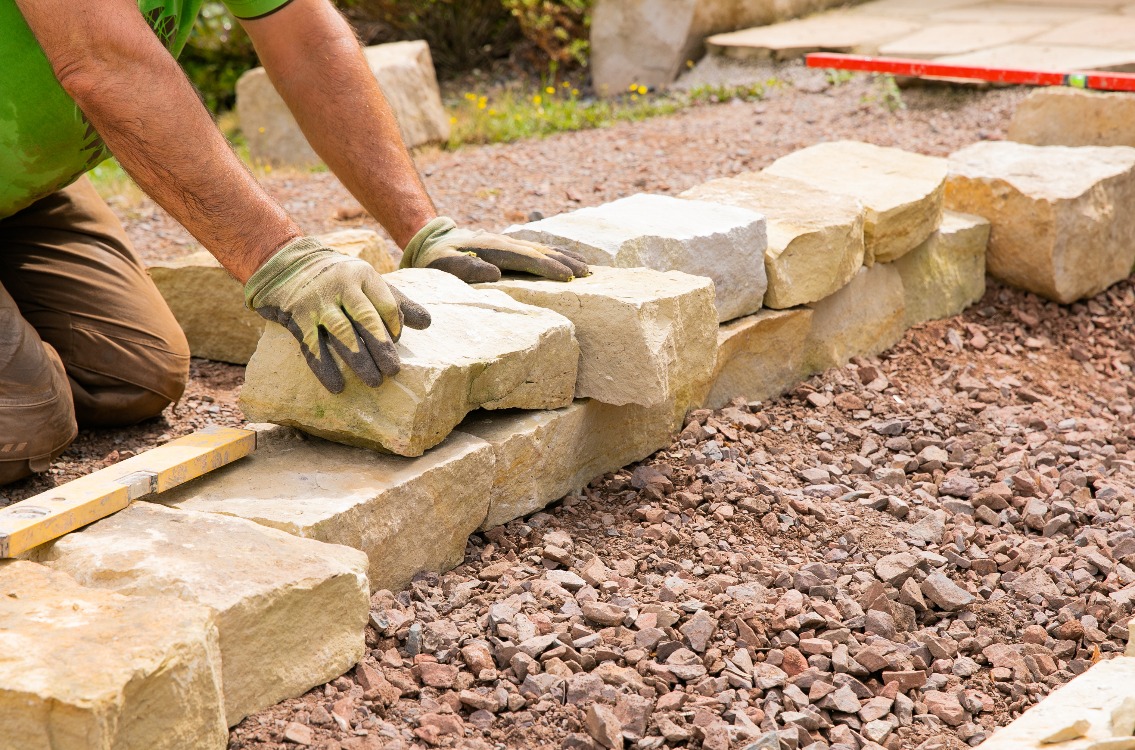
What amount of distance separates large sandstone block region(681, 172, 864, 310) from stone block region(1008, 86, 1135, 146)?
152cm

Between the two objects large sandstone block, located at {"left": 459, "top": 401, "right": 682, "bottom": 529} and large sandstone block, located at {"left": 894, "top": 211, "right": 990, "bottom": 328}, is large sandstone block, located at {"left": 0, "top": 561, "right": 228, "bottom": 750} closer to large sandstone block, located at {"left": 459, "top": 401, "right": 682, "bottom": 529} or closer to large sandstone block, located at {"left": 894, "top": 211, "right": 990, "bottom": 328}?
large sandstone block, located at {"left": 459, "top": 401, "right": 682, "bottom": 529}

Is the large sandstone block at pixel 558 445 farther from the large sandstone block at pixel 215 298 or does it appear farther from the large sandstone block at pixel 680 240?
the large sandstone block at pixel 215 298

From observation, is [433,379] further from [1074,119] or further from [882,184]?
[1074,119]

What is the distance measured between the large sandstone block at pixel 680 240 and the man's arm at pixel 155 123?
888mm

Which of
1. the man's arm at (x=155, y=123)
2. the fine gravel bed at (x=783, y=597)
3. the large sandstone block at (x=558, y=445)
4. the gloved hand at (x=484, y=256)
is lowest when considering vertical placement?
the fine gravel bed at (x=783, y=597)

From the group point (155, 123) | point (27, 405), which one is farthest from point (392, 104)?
point (155, 123)

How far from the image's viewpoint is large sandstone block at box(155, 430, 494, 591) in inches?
86.9

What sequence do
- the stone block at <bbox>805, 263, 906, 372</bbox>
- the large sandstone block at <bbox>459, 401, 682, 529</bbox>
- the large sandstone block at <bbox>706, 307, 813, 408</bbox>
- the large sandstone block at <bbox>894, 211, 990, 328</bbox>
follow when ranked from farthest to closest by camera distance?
the large sandstone block at <bbox>894, 211, 990, 328</bbox>
the stone block at <bbox>805, 263, 906, 372</bbox>
the large sandstone block at <bbox>706, 307, 813, 408</bbox>
the large sandstone block at <bbox>459, 401, 682, 529</bbox>

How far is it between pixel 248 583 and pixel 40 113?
1576 mm

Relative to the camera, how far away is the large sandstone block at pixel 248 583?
6.23 feet

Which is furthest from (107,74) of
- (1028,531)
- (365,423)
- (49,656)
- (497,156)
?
(497,156)

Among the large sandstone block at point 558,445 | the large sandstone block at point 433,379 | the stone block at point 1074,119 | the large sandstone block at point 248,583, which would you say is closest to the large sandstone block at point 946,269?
the stone block at point 1074,119

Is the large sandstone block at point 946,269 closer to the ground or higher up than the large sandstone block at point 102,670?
closer to the ground

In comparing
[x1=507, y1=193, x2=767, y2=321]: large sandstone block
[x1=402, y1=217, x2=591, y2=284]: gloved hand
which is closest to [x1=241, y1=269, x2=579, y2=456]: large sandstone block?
[x1=402, y1=217, x2=591, y2=284]: gloved hand
